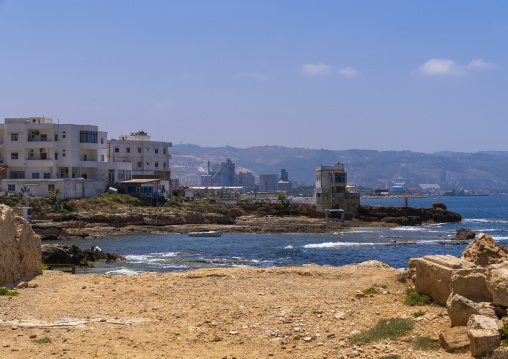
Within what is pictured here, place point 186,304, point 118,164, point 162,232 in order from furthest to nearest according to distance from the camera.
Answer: point 118,164, point 162,232, point 186,304

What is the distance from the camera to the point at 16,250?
20.4 m

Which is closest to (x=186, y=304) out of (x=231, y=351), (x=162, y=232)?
(x=231, y=351)

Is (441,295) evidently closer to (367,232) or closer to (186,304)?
(186,304)

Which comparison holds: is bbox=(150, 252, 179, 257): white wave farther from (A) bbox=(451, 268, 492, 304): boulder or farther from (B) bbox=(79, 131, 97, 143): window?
(B) bbox=(79, 131, 97, 143): window

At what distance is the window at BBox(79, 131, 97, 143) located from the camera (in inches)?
3223

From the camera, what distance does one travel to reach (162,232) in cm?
6944

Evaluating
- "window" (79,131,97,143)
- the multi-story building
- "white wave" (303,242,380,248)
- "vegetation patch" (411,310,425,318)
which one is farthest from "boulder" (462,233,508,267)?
the multi-story building

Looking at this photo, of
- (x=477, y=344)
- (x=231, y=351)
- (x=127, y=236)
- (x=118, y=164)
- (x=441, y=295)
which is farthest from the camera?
(x=118, y=164)

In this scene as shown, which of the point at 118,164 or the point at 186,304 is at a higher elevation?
the point at 118,164

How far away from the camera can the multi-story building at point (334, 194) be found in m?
90.6

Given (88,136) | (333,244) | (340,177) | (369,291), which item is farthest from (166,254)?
(340,177)

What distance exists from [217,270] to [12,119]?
217ft

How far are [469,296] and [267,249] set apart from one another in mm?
41030

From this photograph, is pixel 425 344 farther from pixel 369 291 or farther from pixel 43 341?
pixel 43 341
